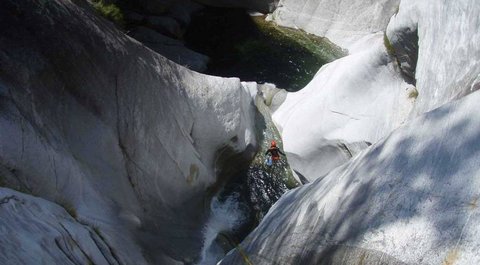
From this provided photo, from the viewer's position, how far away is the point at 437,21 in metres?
7.42

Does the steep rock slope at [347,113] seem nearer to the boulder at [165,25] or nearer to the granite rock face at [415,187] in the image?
→ the granite rock face at [415,187]

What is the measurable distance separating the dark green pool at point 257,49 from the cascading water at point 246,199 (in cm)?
267

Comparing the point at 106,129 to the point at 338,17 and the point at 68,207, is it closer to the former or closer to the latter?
the point at 68,207

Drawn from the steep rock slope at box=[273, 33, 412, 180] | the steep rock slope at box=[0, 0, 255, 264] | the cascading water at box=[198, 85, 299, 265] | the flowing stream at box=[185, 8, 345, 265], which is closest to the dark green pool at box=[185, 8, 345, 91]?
the flowing stream at box=[185, 8, 345, 265]

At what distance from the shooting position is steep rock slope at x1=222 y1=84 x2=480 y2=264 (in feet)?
12.3

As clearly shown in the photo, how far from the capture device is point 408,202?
414cm

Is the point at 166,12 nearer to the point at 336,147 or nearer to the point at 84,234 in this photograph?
the point at 336,147

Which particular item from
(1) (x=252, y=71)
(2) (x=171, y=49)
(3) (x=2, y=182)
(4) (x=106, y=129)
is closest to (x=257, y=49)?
(1) (x=252, y=71)

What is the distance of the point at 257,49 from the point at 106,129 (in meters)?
8.35

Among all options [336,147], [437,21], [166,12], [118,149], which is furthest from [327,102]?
[166,12]

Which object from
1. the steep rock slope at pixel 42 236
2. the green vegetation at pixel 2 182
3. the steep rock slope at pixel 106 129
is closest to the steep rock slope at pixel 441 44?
the steep rock slope at pixel 106 129

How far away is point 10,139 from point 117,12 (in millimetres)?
8460

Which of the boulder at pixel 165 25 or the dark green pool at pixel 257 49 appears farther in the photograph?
the boulder at pixel 165 25

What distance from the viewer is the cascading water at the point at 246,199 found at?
8750 mm
